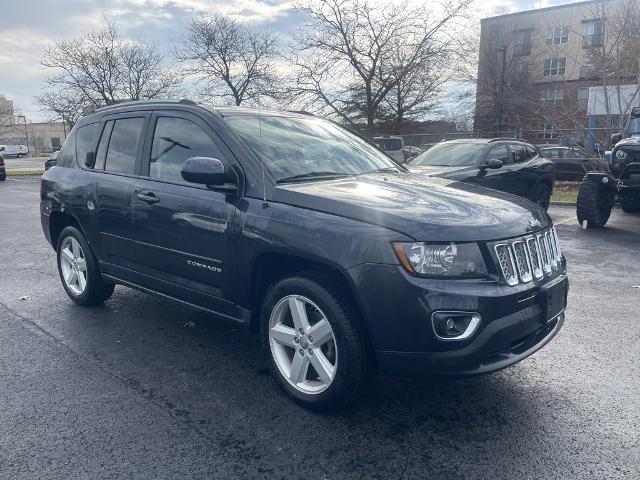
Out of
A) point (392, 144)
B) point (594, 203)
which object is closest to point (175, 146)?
point (594, 203)

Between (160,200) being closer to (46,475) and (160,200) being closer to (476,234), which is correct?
(46,475)

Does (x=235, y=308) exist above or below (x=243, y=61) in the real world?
below

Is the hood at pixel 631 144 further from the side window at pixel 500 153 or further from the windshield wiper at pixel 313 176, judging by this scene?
the windshield wiper at pixel 313 176

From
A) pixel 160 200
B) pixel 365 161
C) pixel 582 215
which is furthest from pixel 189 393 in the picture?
pixel 582 215

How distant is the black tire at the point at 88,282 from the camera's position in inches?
187

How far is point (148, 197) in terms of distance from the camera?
392cm

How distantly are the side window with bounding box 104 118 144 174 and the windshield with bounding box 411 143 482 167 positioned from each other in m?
6.66

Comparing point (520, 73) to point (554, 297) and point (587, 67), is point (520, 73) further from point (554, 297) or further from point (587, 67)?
point (554, 297)

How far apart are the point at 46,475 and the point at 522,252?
2.64 meters

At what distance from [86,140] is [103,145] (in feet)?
1.29

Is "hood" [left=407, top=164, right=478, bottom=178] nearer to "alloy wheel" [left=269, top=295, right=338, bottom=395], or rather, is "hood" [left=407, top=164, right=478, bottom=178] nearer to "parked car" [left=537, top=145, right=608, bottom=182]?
"alloy wheel" [left=269, top=295, right=338, bottom=395]

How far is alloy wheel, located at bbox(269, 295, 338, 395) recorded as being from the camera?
2.99 m

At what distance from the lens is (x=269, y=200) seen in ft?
10.5

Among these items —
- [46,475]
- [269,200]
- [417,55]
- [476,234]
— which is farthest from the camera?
[417,55]
